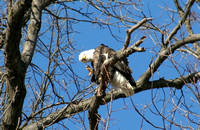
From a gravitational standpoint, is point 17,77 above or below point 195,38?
below

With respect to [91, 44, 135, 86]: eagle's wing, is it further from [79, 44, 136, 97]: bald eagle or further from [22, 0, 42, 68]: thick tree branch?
[22, 0, 42, 68]: thick tree branch

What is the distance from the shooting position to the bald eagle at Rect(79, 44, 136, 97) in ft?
16.4

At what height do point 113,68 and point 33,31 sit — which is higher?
point 113,68

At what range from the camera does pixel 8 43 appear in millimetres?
3131

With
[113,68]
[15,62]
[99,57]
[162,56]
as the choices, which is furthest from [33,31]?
[162,56]

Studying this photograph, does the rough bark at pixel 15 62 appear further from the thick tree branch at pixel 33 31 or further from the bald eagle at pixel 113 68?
the bald eagle at pixel 113 68

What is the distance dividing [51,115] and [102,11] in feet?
6.32

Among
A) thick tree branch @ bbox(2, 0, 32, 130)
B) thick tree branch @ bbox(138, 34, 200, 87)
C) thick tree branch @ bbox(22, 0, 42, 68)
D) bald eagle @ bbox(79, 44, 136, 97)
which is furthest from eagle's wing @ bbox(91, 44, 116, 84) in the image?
thick tree branch @ bbox(2, 0, 32, 130)

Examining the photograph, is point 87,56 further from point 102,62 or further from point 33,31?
point 33,31

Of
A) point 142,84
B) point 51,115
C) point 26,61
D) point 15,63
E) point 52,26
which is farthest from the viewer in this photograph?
point 52,26

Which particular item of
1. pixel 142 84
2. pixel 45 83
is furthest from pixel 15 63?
pixel 142 84

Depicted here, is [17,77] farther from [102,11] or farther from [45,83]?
[102,11]

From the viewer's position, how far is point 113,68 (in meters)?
5.25

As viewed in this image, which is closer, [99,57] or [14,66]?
[14,66]
